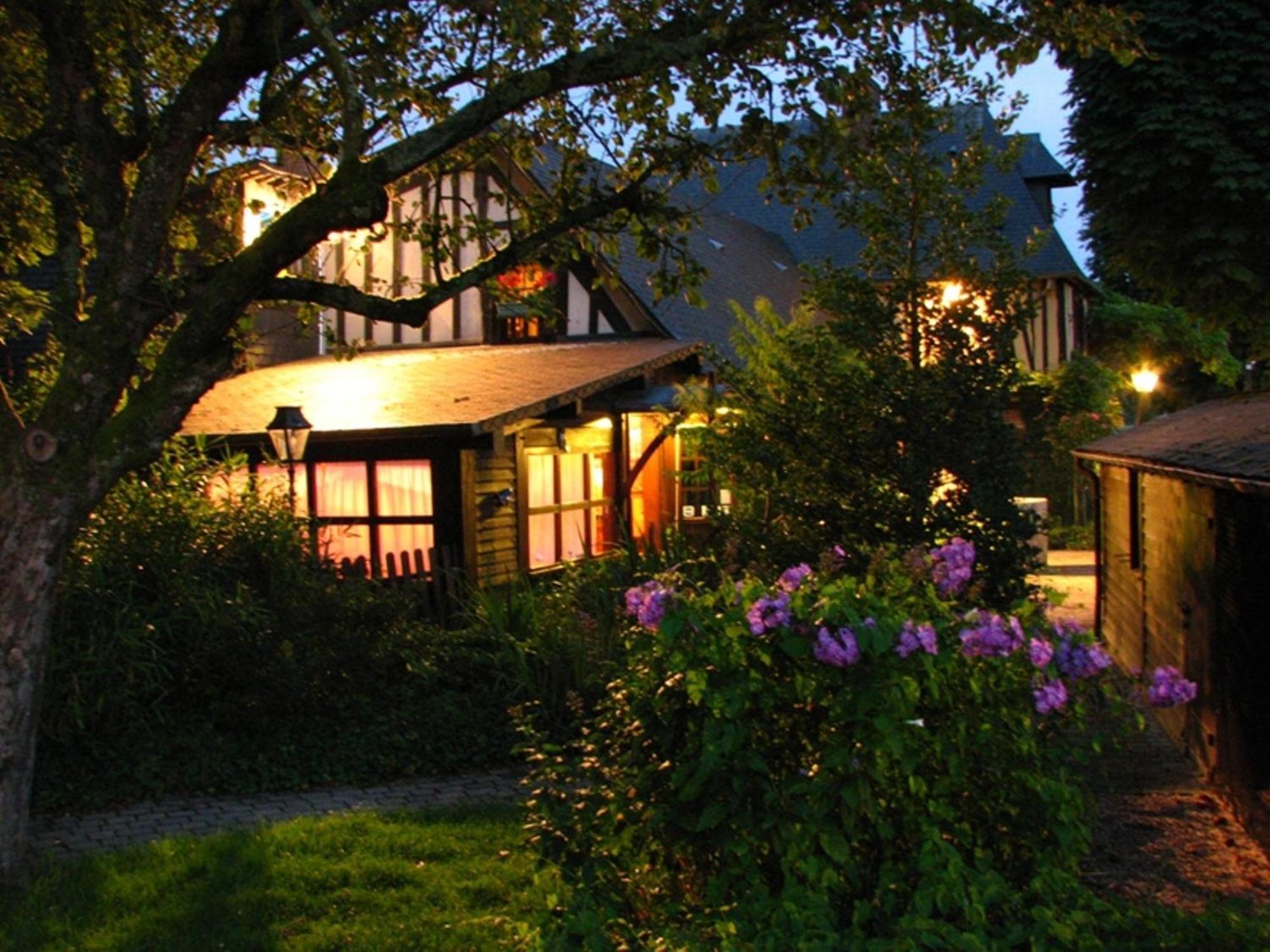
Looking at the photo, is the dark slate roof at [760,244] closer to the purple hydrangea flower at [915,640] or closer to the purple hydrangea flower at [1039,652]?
the purple hydrangea flower at [1039,652]

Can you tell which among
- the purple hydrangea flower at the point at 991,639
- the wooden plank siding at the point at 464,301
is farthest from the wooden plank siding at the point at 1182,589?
the wooden plank siding at the point at 464,301

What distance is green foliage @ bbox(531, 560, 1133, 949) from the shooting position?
374 centimetres

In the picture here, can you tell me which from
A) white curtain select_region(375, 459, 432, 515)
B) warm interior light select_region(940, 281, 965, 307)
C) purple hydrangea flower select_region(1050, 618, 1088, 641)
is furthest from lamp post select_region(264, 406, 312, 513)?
purple hydrangea flower select_region(1050, 618, 1088, 641)

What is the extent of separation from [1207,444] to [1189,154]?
5663 millimetres

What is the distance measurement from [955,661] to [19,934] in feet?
13.4

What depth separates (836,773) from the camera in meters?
3.84

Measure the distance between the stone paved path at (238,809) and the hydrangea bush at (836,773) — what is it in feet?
Answer: 12.0

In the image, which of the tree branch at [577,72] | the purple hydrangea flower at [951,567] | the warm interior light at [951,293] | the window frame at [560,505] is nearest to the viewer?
the purple hydrangea flower at [951,567]

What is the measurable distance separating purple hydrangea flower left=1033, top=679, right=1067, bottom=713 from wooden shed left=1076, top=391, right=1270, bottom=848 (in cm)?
213

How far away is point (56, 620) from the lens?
27.7 feet

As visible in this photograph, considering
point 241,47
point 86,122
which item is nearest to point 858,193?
point 241,47

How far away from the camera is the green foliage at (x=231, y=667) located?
8.30m

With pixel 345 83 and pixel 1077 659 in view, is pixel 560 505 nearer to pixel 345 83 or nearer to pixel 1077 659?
pixel 345 83

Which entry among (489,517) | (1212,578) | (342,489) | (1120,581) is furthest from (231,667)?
(1120,581)
